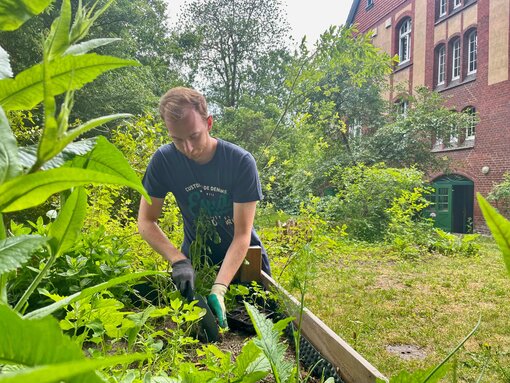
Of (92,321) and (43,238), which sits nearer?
(43,238)

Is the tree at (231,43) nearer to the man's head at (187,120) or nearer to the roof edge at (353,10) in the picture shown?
the roof edge at (353,10)

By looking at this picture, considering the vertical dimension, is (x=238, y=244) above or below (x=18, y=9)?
below

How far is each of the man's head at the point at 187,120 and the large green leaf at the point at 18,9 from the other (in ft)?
6.34

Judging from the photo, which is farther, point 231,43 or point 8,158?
point 231,43

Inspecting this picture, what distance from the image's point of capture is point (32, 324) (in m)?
0.21

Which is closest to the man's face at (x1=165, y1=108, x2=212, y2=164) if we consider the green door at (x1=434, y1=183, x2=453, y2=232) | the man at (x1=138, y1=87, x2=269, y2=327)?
the man at (x1=138, y1=87, x2=269, y2=327)

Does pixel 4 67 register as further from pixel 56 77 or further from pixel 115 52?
pixel 115 52

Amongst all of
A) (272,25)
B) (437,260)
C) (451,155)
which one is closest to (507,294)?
(437,260)

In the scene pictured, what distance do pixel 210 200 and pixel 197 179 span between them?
16cm

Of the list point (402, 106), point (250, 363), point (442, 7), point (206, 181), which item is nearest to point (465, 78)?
point (402, 106)

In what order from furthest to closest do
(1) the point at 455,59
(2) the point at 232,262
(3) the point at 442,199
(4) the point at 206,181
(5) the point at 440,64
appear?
(5) the point at 440,64 < (3) the point at 442,199 < (1) the point at 455,59 < (4) the point at 206,181 < (2) the point at 232,262

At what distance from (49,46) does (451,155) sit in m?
16.7

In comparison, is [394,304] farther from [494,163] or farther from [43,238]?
[494,163]

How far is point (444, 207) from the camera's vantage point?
16156 mm
